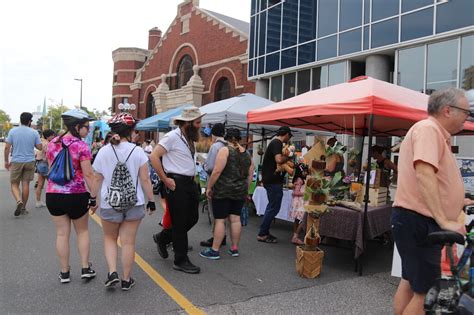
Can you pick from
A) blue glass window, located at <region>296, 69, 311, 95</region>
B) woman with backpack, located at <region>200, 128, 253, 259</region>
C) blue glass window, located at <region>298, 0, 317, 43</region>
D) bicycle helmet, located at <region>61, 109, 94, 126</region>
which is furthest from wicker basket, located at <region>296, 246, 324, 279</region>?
blue glass window, located at <region>298, 0, 317, 43</region>

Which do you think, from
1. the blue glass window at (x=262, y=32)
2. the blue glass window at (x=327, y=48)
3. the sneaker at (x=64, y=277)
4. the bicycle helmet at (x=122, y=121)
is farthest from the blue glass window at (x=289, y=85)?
the sneaker at (x=64, y=277)

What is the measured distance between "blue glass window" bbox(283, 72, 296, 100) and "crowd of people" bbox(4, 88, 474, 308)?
10.6 metres

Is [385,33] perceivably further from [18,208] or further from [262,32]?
[18,208]

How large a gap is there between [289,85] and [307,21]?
8.78ft

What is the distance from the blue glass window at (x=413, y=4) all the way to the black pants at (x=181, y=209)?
416 inches

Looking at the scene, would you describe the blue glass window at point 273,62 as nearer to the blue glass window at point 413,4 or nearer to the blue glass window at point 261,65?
the blue glass window at point 261,65

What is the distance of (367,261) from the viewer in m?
5.62

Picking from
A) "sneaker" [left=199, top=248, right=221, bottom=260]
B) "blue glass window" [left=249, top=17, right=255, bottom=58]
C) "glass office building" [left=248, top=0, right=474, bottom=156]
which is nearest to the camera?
"sneaker" [left=199, top=248, right=221, bottom=260]

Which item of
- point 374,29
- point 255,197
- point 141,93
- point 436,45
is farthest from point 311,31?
point 141,93

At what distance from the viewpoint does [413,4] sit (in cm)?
1230

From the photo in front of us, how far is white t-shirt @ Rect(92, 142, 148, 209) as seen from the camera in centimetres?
405

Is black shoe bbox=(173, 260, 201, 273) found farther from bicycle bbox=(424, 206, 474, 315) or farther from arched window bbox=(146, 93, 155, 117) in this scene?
arched window bbox=(146, 93, 155, 117)

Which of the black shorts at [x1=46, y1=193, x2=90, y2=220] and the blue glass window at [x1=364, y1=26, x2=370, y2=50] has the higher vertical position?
the blue glass window at [x1=364, y1=26, x2=370, y2=50]

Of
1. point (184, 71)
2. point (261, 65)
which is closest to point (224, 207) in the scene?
point (261, 65)
